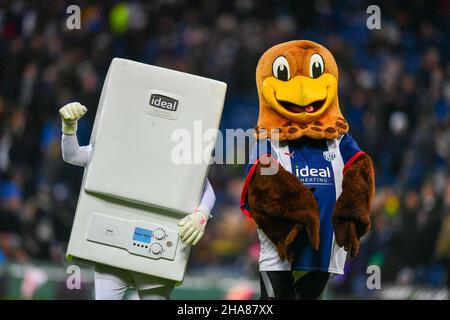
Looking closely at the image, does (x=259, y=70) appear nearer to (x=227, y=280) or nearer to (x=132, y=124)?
(x=132, y=124)

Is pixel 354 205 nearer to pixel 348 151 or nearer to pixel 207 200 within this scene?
pixel 348 151

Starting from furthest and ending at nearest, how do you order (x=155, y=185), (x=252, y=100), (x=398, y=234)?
(x=398, y=234) < (x=252, y=100) < (x=155, y=185)

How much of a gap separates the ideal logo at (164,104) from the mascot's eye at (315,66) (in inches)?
19.7

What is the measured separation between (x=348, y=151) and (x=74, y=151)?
0.99 m

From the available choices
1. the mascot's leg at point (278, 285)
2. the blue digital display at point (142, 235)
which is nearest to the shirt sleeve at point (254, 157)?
the mascot's leg at point (278, 285)

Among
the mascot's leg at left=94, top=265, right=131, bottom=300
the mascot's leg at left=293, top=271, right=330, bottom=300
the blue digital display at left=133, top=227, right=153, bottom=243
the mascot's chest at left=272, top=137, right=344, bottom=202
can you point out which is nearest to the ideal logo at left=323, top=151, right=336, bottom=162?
the mascot's chest at left=272, top=137, right=344, bottom=202

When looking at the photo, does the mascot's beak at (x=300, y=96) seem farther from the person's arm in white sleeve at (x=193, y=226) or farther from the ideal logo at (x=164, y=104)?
the person's arm in white sleeve at (x=193, y=226)

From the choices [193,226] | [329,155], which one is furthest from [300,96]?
[193,226]

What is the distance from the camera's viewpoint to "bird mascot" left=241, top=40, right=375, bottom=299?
3506 mm

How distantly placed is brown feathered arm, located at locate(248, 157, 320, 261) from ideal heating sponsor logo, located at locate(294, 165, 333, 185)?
0.17 feet

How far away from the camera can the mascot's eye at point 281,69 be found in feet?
11.9

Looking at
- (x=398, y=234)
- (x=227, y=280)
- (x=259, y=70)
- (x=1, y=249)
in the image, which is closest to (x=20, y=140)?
(x=1, y=249)

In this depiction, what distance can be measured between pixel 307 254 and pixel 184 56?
8.67ft

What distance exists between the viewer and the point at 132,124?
3529 millimetres
